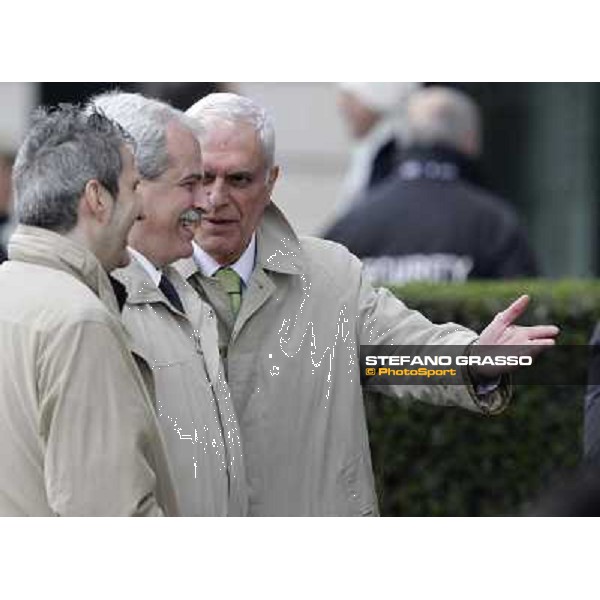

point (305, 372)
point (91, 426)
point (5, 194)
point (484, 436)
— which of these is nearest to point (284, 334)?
point (305, 372)

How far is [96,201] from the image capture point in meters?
3.45

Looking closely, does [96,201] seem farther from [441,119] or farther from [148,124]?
[441,119]

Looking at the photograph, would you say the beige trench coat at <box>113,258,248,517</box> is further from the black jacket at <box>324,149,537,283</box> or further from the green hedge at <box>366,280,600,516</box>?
the black jacket at <box>324,149,537,283</box>

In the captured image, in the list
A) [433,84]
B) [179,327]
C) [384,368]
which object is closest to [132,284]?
[179,327]

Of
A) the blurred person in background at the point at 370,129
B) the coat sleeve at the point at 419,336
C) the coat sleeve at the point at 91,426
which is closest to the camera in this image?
the coat sleeve at the point at 91,426

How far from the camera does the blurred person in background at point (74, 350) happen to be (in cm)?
322

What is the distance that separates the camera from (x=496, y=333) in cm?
422

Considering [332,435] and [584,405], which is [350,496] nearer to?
[332,435]

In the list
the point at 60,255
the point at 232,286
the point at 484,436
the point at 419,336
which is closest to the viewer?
the point at 60,255

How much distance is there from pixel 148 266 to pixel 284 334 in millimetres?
458

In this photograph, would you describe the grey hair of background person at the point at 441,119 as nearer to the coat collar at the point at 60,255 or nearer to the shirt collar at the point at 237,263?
the shirt collar at the point at 237,263

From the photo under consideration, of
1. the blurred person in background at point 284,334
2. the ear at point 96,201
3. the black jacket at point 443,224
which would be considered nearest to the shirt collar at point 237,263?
the blurred person in background at point 284,334

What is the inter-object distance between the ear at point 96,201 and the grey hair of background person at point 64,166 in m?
0.01
